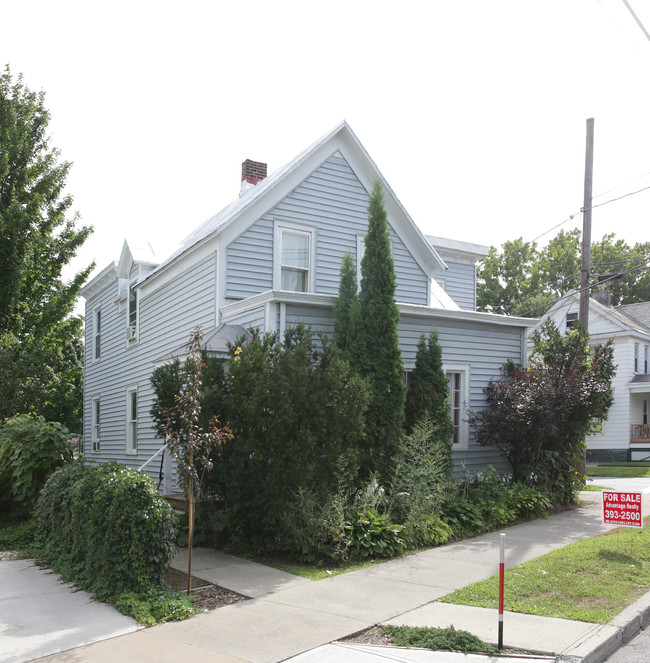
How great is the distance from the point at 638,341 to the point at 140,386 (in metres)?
27.3

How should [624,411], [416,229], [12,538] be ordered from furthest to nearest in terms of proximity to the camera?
[624,411] → [416,229] → [12,538]

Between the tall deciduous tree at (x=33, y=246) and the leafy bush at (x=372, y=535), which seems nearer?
the leafy bush at (x=372, y=535)

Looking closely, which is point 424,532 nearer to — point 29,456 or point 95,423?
point 29,456

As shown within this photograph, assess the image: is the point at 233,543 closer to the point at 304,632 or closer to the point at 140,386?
the point at 304,632

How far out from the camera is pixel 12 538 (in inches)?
394

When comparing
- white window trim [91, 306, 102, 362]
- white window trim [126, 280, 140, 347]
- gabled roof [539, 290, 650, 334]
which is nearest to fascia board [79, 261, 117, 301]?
white window trim [91, 306, 102, 362]

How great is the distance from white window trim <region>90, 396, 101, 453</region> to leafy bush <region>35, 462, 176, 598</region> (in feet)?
44.9

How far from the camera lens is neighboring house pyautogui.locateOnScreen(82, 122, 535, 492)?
42.2 ft

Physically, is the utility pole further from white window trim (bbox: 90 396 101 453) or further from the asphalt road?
white window trim (bbox: 90 396 101 453)

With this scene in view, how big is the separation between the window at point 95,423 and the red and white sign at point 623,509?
1674cm

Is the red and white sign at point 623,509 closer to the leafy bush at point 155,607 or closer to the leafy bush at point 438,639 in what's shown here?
the leafy bush at point 438,639

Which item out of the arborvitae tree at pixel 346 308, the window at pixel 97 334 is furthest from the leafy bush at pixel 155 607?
the window at pixel 97 334

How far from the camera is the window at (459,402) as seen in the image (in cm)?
1368

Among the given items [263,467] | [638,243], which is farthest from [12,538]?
[638,243]
